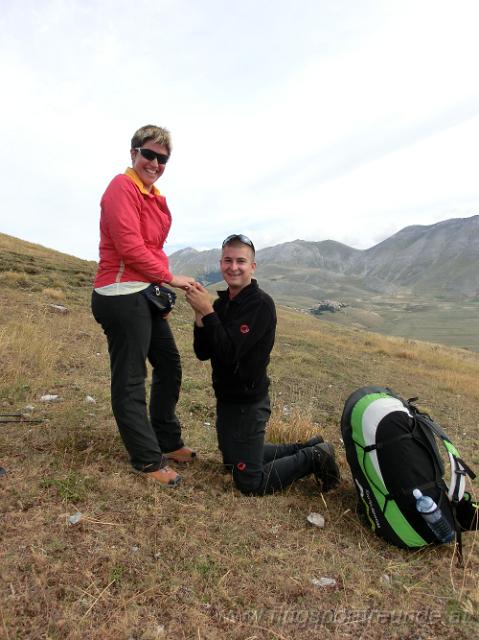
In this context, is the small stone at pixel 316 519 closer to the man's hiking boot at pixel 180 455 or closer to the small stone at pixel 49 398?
the man's hiking boot at pixel 180 455

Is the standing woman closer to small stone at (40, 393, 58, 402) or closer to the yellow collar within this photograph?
the yellow collar

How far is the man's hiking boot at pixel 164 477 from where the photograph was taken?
3334 millimetres

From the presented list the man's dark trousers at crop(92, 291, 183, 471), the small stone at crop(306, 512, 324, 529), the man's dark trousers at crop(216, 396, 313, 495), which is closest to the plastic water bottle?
the small stone at crop(306, 512, 324, 529)

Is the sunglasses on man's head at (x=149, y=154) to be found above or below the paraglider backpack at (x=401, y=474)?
above

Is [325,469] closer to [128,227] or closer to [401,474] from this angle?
[401,474]

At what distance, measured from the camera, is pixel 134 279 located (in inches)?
126

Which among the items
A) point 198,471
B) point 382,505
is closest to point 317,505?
point 382,505

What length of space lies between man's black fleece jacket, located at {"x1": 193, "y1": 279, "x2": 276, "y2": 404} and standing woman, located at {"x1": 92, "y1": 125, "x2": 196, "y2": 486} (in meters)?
0.50

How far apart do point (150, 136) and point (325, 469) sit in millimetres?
3383

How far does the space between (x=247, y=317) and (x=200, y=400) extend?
124 inches

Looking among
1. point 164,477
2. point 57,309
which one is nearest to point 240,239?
point 164,477

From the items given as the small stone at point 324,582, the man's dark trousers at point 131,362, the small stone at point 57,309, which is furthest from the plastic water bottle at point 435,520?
the small stone at point 57,309

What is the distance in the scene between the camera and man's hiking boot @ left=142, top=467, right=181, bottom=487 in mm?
3334

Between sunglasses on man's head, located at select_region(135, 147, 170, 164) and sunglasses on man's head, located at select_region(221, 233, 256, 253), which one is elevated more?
sunglasses on man's head, located at select_region(135, 147, 170, 164)
